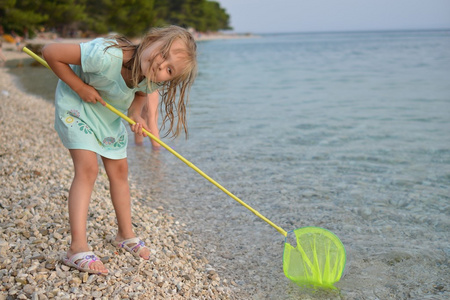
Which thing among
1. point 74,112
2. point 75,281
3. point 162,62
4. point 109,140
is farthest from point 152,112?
point 75,281

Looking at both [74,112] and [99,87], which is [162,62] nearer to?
[99,87]

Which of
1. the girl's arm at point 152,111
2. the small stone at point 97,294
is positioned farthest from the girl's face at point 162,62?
the girl's arm at point 152,111

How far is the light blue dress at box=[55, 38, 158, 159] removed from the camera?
2334mm

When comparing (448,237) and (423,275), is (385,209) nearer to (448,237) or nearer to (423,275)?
(448,237)

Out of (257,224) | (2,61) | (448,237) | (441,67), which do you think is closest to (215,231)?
(257,224)

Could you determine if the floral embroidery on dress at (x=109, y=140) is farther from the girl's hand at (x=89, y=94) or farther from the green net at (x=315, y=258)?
the green net at (x=315, y=258)

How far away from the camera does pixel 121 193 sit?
2.76 meters

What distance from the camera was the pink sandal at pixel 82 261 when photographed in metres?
2.46

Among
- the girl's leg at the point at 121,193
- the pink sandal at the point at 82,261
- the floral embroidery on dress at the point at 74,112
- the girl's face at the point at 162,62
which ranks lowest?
the pink sandal at the point at 82,261

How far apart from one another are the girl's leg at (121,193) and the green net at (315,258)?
36.7 inches

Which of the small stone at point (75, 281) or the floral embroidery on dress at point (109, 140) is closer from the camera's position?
the small stone at point (75, 281)

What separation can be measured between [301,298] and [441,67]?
16.4m

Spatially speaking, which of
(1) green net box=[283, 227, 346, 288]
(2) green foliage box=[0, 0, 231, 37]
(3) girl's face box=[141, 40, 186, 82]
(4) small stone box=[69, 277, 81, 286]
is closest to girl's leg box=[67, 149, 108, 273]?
(4) small stone box=[69, 277, 81, 286]

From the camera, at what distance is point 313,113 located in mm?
8586
